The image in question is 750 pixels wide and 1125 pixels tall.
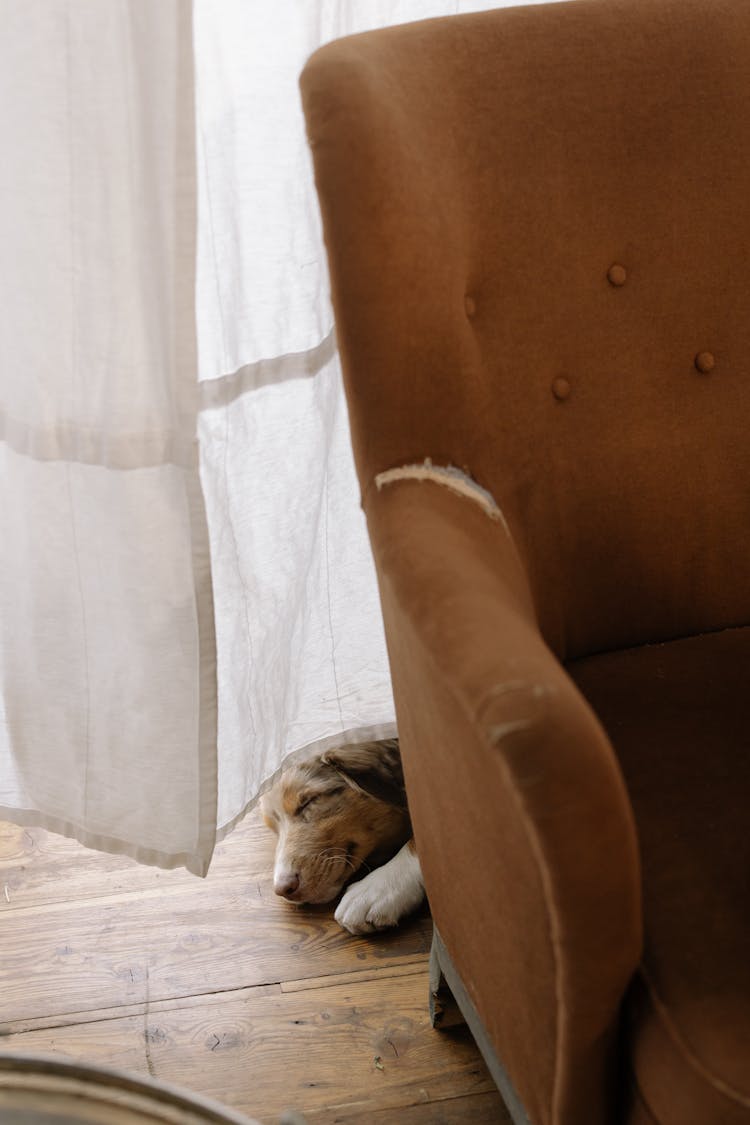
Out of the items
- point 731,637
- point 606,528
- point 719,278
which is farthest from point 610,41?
point 731,637

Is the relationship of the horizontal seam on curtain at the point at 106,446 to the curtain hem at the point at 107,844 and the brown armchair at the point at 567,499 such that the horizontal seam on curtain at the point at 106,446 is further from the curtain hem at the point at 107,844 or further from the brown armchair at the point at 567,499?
the curtain hem at the point at 107,844

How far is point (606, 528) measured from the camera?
1.10 meters

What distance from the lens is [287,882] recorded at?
54.8 inches

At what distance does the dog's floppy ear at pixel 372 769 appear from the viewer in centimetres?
146

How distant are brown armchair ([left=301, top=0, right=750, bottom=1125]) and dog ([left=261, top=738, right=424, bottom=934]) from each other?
0.20m

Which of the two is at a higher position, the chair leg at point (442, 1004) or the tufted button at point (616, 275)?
the tufted button at point (616, 275)

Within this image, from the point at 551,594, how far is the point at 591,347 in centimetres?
24

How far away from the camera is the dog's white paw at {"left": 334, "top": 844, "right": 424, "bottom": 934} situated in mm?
1375

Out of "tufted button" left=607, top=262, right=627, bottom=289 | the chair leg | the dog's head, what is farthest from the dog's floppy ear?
"tufted button" left=607, top=262, right=627, bottom=289

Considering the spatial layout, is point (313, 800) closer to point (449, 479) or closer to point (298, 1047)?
point (298, 1047)

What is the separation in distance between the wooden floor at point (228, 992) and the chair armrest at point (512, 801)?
0.27m

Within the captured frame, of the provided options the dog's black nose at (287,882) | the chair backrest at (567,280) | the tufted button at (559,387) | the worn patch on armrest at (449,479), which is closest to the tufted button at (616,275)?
the chair backrest at (567,280)

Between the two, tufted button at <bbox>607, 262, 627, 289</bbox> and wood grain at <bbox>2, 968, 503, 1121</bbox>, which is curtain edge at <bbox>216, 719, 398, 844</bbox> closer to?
wood grain at <bbox>2, 968, 503, 1121</bbox>

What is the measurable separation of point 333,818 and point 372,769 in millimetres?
85
